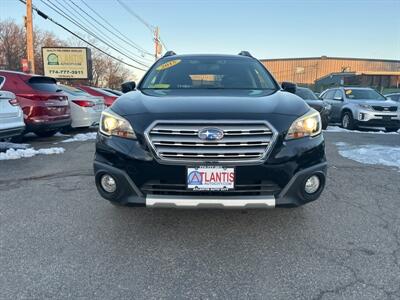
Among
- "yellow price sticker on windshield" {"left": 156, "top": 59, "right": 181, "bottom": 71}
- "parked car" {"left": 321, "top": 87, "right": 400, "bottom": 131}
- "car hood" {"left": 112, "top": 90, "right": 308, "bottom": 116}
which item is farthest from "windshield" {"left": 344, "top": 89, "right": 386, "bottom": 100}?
"car hood" {"left": 112, "top": 90, "right": 308, "bottom": 116}

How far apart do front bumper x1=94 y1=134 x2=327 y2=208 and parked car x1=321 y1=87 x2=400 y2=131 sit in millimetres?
9995

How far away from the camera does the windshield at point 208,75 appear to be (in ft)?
13.2

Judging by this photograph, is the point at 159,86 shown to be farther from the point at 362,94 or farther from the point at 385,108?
the point at 362,94

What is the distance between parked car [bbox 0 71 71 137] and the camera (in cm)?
727

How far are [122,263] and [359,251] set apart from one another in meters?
1.87

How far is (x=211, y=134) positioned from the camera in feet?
8.64

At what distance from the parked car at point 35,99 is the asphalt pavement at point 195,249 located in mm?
3519

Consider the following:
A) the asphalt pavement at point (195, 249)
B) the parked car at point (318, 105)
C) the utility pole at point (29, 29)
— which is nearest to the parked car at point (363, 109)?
the parked car at point (318, 105)

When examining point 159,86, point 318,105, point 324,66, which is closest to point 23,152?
point 159,86

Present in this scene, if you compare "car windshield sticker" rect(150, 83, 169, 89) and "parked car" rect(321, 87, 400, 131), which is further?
"parked car" rect(321, 87, 400, 131)

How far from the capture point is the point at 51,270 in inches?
97.9

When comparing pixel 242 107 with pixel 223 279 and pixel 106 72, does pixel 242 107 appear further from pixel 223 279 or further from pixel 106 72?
pixel 106 72

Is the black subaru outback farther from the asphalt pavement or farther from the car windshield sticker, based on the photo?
the car windshield sticker

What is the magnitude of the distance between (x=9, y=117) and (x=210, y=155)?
16.3 feet
